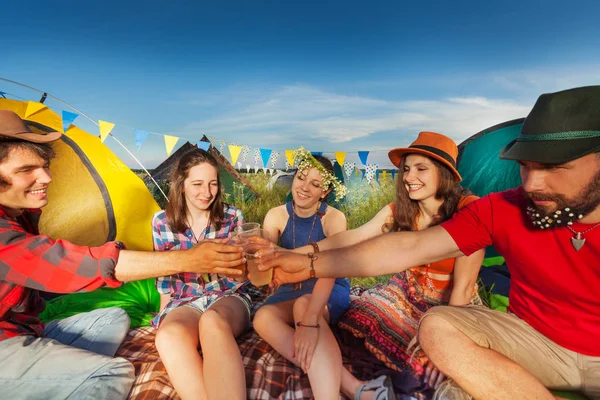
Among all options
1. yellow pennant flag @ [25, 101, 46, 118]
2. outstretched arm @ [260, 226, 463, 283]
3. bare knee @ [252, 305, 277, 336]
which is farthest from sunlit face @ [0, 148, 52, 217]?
yellow pennant flag @ [25, 101, 46, 118]

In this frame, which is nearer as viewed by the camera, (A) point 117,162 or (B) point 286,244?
(B) point 286,244

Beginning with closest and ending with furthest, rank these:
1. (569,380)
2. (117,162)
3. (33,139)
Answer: (569,380) → (33,139) → (117,162)

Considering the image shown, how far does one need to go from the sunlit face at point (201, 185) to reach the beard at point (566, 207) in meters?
2.28

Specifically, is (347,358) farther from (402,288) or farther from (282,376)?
Result: (402,288)

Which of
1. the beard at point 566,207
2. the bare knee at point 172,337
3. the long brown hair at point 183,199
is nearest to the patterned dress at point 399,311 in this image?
the beard at point 566,207

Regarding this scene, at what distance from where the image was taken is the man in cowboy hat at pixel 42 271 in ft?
7.07

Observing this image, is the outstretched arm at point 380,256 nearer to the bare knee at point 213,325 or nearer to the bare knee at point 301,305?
the bare knee at point 301,305

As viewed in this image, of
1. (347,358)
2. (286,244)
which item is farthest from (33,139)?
(347,358)

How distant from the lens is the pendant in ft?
6.80

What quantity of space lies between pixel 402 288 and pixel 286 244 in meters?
1.05

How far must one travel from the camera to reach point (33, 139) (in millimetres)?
2348

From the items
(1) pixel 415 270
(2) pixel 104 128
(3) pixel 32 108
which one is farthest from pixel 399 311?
(3) pixel 32 108

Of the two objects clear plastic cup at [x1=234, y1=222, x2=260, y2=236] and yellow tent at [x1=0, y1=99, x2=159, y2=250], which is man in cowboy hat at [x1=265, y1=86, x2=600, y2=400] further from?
yellow tent at [x1=0, y1=99, x2=159, y2=250]

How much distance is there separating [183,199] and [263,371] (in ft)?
5.03
